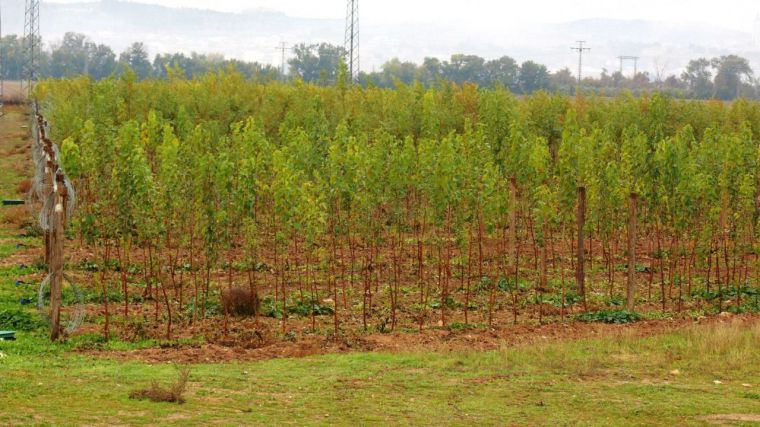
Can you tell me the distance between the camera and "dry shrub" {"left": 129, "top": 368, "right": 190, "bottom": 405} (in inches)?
Answer: 586

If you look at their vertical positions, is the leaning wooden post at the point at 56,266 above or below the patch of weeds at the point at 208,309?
above

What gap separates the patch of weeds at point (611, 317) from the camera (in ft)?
76.9

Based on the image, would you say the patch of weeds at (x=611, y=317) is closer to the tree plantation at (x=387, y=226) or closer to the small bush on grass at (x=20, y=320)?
the tree plantation at (x=387, y=226)

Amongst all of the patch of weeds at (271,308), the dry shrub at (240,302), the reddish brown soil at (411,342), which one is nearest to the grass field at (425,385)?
the reddish brown soil at (411,342)

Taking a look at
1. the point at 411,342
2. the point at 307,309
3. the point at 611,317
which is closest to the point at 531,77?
the point at 611,317

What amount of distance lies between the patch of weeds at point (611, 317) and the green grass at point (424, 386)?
2.58 metres

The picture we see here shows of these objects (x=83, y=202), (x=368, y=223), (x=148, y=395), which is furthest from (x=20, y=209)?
(x=148, y=395)

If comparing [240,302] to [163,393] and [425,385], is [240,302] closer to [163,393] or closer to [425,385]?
[425,385]

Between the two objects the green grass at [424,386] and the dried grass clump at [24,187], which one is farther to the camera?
the dried grass clump at [24,187]

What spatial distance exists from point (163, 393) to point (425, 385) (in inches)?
174

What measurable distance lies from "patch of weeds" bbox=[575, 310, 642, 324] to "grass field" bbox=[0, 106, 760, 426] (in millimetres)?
1963

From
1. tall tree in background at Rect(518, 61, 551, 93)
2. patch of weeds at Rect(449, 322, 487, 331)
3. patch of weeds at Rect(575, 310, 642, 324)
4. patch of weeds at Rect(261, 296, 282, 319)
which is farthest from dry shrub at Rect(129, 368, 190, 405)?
tall tree in background at Rect(518, 61, 551, 93)

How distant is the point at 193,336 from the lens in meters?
20.8

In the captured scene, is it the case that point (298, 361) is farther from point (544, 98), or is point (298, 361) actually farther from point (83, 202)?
point (544, 98)
